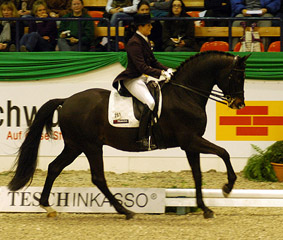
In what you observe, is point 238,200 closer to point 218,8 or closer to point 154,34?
point 154,34

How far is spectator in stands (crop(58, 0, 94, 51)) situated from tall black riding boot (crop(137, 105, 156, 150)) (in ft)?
11.4

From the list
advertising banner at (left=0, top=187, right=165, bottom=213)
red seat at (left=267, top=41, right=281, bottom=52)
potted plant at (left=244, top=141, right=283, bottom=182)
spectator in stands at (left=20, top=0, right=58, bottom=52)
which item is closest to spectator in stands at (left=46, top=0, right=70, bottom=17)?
spectator in stands at (left=20, top=0, right=58, bottom=52)

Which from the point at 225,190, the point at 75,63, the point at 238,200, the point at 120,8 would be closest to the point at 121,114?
the point at 225,190

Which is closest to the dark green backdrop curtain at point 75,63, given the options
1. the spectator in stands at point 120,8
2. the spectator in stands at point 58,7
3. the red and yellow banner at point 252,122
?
the red and yellow banner at point 252,122

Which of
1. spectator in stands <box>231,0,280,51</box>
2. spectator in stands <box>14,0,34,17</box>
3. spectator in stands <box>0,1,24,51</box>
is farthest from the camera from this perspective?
spectator in stands <box>14,0,34,17</box>

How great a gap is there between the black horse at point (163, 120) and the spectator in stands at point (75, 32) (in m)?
3.09

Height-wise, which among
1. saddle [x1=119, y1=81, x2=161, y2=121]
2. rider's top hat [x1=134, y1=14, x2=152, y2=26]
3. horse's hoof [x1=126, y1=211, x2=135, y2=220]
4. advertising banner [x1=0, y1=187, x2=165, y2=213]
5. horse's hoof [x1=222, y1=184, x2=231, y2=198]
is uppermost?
rider's top hat [x1=134, y1=14, x2=152, y2=26]

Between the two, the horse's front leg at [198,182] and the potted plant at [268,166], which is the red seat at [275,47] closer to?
the potted plant at [268,166]

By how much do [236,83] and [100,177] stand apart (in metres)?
1.85

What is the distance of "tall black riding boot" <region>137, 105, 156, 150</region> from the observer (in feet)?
25.6

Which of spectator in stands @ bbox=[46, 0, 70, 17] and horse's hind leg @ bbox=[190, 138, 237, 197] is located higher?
spectator in stands @ bbox=[46, 0, 70, 17]

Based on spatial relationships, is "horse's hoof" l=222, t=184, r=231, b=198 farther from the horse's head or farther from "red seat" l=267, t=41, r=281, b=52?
"red seat" l=267, t=41, r=281, b=52

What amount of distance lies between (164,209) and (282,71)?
376 cm

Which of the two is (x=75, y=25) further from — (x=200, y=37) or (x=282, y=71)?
(x=282, y=71)
